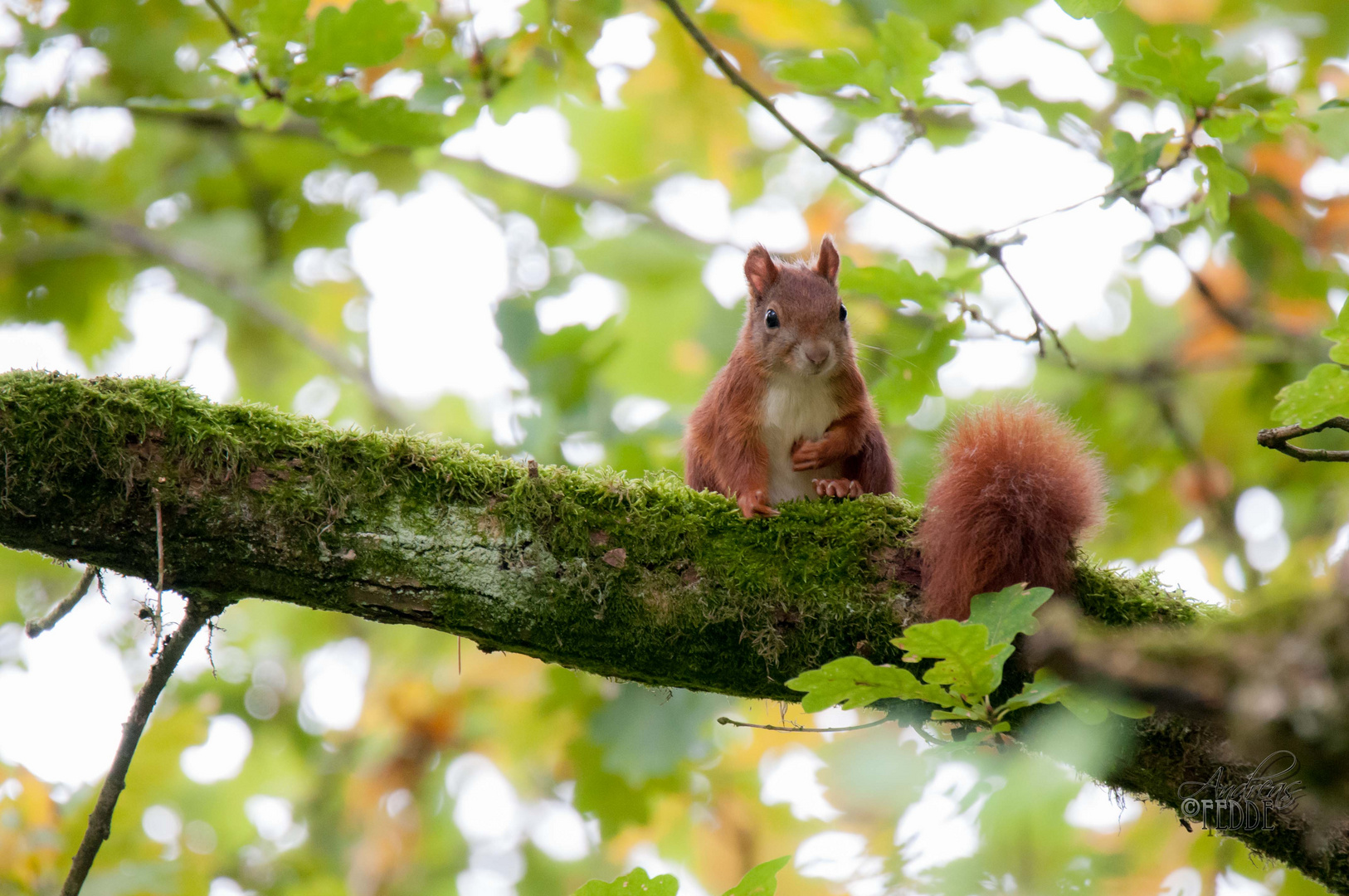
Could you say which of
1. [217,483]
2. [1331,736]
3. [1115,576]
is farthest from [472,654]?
[1331,736]

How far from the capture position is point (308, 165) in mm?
6512

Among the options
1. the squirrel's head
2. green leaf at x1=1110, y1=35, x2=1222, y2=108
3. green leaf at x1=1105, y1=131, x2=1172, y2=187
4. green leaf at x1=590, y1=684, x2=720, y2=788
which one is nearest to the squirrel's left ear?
the squirrel's head

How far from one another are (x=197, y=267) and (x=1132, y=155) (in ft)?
16.3

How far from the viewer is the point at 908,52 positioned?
8.71 ft

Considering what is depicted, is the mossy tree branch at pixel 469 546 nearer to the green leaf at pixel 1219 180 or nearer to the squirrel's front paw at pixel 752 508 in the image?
the squirrel's front paw at pixel 752 508

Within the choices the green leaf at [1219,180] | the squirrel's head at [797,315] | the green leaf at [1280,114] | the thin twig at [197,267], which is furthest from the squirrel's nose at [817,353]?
the thin twig at [197,267]

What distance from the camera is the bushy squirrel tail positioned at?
2256 millimetres

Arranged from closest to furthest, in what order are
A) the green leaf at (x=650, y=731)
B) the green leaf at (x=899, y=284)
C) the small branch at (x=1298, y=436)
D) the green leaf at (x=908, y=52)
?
the small branch at (x=1298, y=436)
the green leaf at (x=908, y=52)
the green leaf at (x=899, y=284)
the green leaf at (x=650, y=731)

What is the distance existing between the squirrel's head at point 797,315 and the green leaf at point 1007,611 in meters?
1.59

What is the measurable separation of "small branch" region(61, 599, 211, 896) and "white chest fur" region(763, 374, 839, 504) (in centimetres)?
180

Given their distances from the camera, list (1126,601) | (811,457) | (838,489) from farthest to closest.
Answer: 1. (811,457)
2. (838,489)
3. (1126,601)

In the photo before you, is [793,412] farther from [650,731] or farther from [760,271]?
[650,731]

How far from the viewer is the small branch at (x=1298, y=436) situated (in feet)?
6.21

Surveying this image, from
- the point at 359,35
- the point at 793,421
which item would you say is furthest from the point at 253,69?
the point at 793,421
